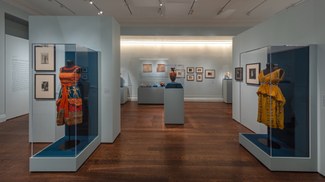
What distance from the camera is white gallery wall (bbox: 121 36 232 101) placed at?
13.3 metres

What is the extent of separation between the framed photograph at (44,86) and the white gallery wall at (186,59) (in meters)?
8.37

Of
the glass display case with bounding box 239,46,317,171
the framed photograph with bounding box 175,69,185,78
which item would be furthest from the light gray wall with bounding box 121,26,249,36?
the glass display case with bounding box 239,46,317,171

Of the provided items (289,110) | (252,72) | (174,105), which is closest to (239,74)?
(252,72)

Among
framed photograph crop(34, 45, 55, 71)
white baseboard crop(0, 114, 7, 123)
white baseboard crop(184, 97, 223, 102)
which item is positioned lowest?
white baseboard crop(0, 114, 7, 123)

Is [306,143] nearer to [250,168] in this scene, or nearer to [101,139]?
[250,168]

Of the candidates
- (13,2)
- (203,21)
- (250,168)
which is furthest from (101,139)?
(203,21)

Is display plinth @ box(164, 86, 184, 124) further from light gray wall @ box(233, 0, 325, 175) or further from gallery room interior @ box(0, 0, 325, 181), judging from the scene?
light gray wall @ box(233, 0, 325, 175)

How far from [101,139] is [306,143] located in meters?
4.04

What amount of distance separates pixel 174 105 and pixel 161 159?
3.13 meters

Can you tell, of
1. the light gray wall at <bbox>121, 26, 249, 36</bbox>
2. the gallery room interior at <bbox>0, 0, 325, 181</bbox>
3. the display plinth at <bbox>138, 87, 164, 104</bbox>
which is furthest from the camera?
the display plinth at <bbox>138, 87, 164, 104</bbox>

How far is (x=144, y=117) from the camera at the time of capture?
27.1 feet

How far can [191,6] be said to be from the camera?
8.16 meters

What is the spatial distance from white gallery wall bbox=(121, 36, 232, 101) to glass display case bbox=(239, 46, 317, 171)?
370 inches

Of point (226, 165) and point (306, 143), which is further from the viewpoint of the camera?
point (226, 165)
